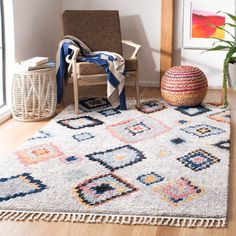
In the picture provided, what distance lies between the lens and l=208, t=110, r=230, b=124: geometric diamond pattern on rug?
383cm

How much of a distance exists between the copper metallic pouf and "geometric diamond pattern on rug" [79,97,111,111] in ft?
1.81

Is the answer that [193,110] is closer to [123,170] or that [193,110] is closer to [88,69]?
[88,69]

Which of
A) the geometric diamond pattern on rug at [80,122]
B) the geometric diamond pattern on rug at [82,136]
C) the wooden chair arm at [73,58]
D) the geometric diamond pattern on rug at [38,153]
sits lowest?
the geometric diamond pattern on rug at [38,153]

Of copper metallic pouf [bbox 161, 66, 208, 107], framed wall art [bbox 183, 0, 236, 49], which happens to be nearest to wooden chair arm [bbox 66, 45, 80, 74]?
copper metallic pouf [bbox 161, 66, 208, 107]

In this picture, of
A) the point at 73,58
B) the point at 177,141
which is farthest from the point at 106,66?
the point at 177,141

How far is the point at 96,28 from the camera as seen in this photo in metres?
4.54

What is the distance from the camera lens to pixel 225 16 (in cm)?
465

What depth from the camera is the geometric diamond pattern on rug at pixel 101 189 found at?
2.50m

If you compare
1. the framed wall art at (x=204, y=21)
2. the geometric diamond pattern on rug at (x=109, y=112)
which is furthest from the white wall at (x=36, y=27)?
the framed wall art at (x=204, y=21)

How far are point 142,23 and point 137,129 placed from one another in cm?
163

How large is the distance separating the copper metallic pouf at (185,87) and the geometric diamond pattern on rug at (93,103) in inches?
21.7

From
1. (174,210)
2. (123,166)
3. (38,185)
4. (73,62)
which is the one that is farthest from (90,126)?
(174,210)

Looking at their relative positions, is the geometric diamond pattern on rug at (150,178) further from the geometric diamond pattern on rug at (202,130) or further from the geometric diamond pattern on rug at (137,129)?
the geometric diamond pattern on rug at (202,130)

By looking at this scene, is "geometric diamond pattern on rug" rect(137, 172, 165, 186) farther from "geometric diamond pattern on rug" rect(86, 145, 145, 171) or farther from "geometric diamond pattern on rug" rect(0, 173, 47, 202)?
"geometric diamond pattern on rug" rect(0, 173, 47, 202)
